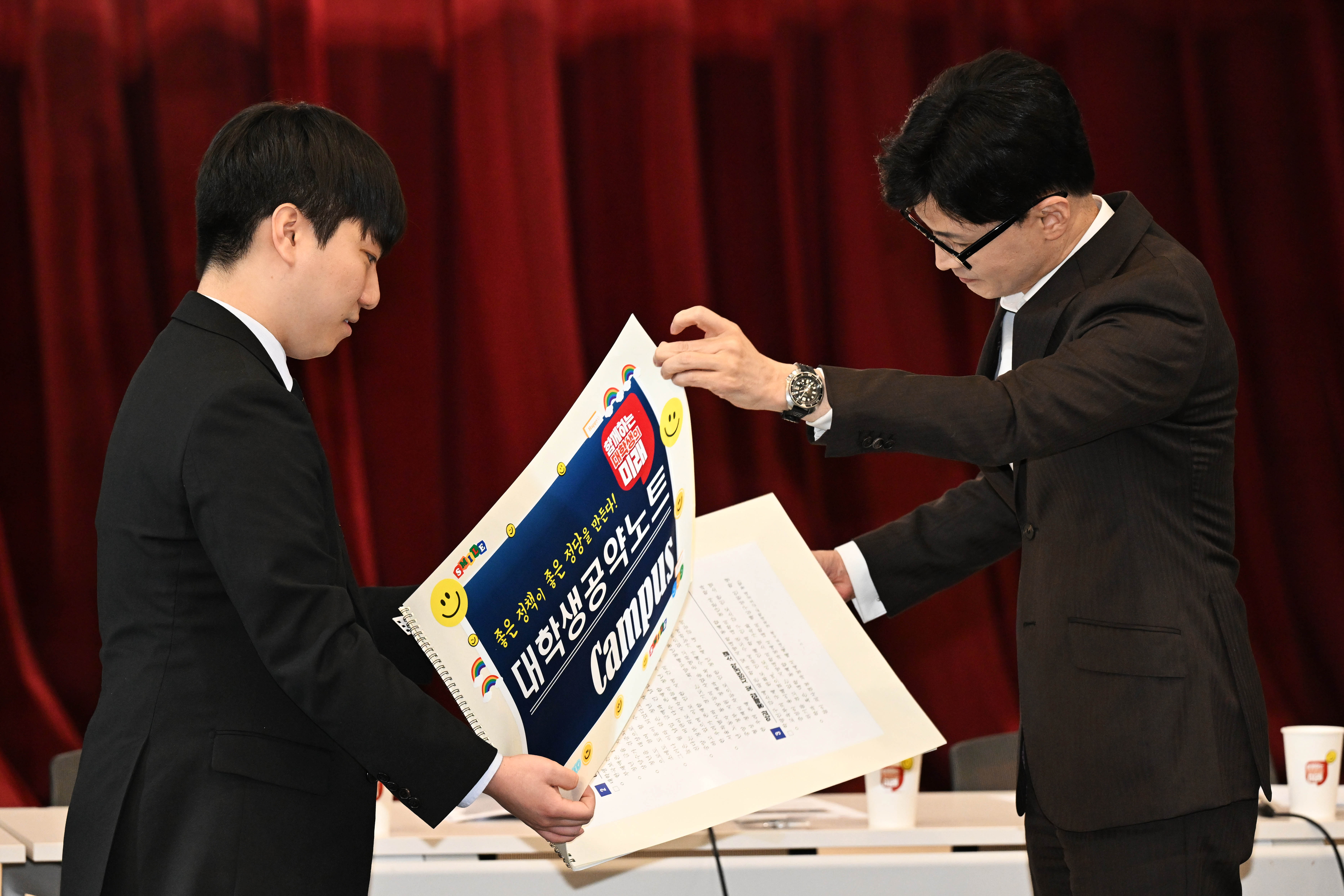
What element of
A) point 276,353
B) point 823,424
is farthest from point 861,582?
point 276,353

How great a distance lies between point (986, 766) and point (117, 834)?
175 centimetres

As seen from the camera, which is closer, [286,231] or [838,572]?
[286,231]

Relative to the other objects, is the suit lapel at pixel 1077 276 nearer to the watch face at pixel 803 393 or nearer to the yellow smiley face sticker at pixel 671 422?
the watch face at pixel 803 393

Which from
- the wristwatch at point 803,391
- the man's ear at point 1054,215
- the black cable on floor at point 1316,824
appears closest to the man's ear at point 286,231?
the wristwatch at point 803,391

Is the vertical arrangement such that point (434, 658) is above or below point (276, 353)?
below

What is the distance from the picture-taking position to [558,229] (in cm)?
284

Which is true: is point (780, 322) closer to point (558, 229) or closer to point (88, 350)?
point (558, 229)

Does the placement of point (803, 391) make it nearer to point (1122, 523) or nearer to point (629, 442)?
point (629, 442)

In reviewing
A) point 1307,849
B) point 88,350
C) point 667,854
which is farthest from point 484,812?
point 88,350

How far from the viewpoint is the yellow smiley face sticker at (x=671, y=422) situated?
1.28 meters

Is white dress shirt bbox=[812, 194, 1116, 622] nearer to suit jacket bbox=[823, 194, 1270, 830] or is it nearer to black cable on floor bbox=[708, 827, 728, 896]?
suit jacket bbox=[823, 194, 1270, 830]

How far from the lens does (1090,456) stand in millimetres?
1316

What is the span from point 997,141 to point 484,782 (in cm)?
91

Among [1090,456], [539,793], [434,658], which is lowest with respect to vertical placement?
[539,793]
